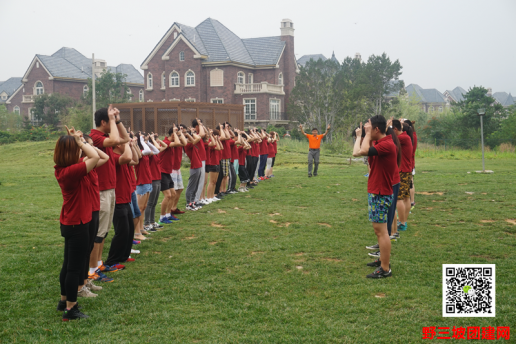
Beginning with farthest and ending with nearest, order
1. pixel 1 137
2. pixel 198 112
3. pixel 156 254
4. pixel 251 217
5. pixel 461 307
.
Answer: pixel 1 137 < pixel 198 112 < pixel 251 217 < pixel 156 254 < pixel 461 307

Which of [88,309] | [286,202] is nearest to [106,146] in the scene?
[88,309]

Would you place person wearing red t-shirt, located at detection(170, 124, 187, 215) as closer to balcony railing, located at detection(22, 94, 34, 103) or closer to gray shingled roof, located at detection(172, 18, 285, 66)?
gray shingled roof, located at detection(172, 18, 285, 66)

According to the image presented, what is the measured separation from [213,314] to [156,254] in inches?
106

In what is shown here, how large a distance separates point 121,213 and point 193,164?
451 cm

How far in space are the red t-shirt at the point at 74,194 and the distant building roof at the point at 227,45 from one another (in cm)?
4066

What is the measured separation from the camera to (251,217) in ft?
32.6

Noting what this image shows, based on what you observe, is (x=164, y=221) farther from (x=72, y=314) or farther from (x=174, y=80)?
(x=174, y=80)

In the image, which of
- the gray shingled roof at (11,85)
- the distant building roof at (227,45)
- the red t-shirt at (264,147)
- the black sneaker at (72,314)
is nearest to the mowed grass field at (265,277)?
the black sneaker at (72,314)

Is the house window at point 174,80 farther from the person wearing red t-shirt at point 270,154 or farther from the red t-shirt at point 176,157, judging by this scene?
the red t-shirt at point 176,157

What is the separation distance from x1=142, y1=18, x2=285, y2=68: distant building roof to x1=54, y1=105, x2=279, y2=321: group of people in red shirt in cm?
3462

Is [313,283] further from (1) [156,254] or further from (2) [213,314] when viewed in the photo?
(1) [156,254]

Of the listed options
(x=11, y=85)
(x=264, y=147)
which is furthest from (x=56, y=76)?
(x=264, y=147)

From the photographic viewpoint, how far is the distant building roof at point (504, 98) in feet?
343

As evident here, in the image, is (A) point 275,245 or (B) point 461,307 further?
(A) point 275,245
